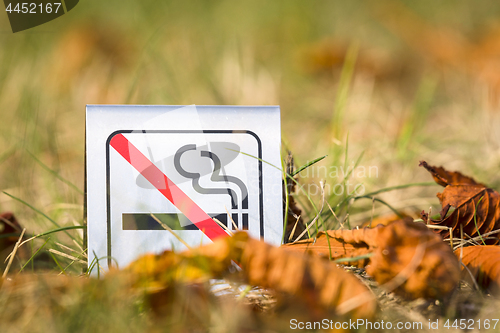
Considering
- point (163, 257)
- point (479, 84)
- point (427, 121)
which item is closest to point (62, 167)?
point (163, 257)

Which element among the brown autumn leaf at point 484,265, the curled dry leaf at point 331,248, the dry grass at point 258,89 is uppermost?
the dry grass at point 258,89

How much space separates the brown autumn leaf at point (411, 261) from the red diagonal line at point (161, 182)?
0.35m

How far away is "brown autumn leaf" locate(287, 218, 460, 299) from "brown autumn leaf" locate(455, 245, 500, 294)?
0.11m

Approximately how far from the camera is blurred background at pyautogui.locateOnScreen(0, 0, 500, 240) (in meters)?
1.48

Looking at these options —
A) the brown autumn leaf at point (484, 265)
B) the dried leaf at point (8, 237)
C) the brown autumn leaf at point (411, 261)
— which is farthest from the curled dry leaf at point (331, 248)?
the dried leaf at point (8, 237)

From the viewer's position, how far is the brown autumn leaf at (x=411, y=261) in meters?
0.56

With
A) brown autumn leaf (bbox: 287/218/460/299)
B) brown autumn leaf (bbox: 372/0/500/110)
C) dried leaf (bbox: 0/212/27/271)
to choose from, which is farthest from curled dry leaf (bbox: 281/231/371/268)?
brown autumn leaf (bbox: 372/0/500/110)

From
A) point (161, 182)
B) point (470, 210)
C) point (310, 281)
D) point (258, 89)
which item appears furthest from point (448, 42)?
point (310, 281)

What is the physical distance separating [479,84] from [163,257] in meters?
2.52

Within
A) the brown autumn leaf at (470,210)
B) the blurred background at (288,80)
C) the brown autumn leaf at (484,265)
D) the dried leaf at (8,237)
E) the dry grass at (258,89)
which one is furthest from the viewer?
the blurred background at (288,80)

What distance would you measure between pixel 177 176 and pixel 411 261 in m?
0.50

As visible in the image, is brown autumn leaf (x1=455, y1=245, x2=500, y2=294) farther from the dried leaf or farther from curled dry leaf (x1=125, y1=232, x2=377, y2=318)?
the dried leaf

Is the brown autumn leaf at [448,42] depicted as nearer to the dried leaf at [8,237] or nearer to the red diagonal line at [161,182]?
the red diagonal line at [161,182]

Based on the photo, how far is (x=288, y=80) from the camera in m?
2.91
